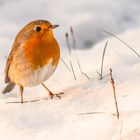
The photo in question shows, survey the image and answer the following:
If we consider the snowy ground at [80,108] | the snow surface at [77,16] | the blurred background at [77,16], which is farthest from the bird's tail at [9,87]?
the snow surface at [77,16]

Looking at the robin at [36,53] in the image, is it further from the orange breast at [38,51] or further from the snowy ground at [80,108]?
the snowy ground at [80,108]

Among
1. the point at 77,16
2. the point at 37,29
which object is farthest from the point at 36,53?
the point at 77,16

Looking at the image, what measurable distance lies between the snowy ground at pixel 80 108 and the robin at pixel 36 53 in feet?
0.76

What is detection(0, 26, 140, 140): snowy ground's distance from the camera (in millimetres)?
4570

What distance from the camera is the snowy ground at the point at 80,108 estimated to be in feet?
15.0

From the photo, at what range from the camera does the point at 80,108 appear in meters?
5.03

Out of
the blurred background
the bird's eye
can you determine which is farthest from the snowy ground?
the blurred background

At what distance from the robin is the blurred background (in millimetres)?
1789

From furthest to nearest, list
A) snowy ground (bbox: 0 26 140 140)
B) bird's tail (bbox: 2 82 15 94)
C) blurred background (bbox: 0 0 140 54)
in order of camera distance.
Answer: blurred background (bbox: 0 0 140 54), bird's tail (bbox: 2 82 15 94), snowy ground (bbox: 0 26 140 140)

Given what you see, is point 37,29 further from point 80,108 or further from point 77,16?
point 77,16

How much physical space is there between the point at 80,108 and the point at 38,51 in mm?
580

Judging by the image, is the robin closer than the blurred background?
Yes

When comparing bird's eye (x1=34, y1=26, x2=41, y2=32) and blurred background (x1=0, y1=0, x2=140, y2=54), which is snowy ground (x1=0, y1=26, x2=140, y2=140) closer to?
bird's eye (x1=34, y1=26, x2=41, y2=32)

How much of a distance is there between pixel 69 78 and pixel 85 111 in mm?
1056
